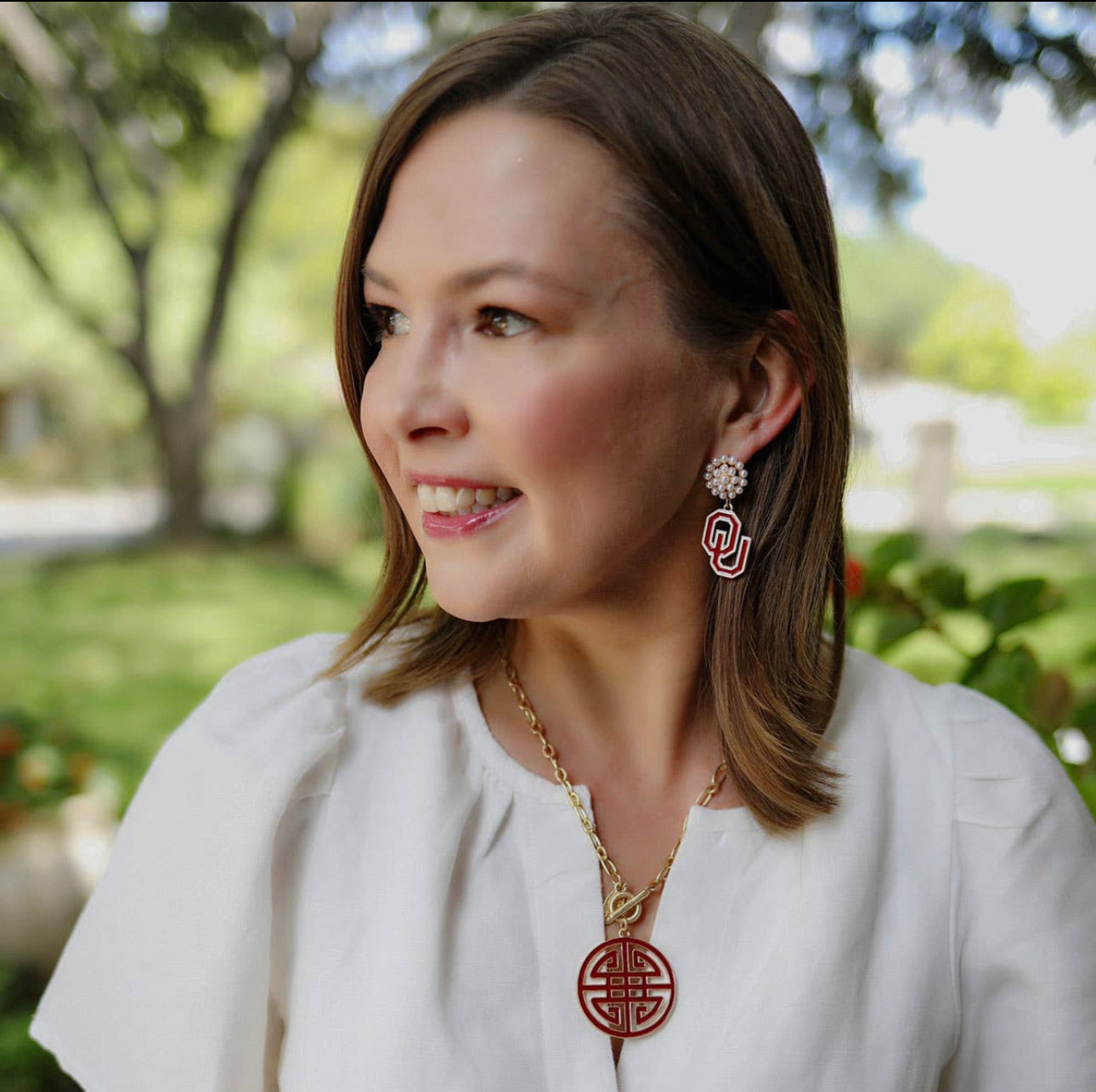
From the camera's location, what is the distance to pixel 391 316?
122cm

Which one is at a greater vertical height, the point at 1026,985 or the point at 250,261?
the point at 250,261

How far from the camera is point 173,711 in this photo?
5.44 metres

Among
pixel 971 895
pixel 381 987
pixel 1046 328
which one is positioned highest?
pixel 1046 328

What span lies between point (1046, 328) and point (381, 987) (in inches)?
181

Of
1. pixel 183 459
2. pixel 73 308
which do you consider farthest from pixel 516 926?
pixel 183 459

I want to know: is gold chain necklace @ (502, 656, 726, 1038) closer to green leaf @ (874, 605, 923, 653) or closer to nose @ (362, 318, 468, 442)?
nose @ (362, 318, 468, 442)

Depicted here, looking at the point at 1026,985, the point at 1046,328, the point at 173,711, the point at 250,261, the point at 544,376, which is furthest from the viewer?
the point at 250,261

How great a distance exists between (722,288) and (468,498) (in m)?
0.33

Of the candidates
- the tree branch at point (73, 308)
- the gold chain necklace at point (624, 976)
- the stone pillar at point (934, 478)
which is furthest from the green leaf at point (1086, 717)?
the tree branch at point (73, 308)

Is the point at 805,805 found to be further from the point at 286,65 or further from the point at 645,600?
the point at 286,65

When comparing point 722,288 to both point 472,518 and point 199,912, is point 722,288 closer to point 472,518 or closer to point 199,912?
point 472,518

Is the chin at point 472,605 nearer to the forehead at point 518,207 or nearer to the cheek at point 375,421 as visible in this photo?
the cheek at point 375,421

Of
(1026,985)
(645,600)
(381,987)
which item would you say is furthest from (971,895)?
(381,987)

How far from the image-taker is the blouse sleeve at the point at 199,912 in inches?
42.9
